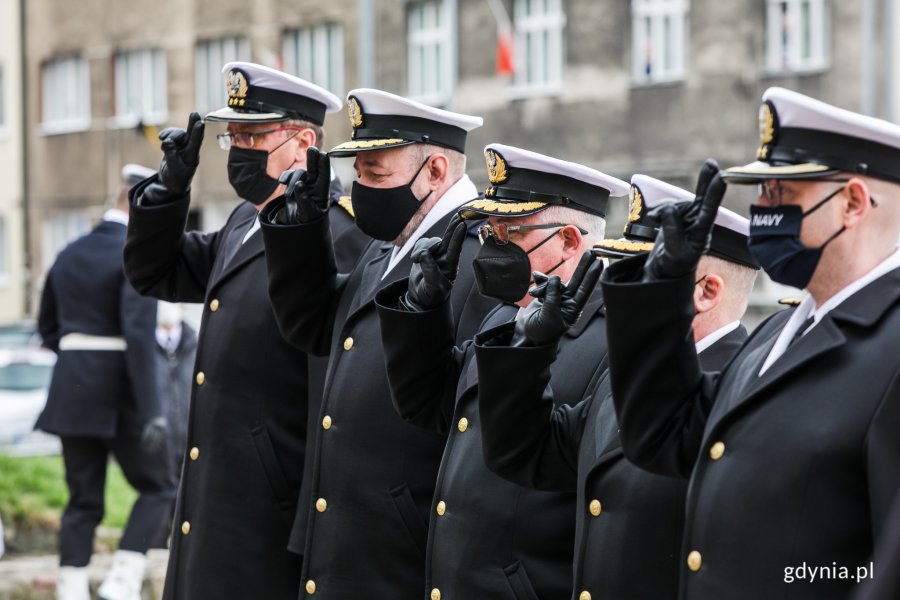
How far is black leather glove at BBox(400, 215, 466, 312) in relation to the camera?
4.32 meters

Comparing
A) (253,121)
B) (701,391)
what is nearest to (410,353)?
(701,391)

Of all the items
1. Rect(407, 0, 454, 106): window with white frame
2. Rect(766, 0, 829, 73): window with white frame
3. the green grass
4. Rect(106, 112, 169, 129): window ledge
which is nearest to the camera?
the green grass

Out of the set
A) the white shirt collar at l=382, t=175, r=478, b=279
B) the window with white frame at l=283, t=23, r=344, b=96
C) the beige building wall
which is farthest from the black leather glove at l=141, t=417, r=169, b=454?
the beige building wall

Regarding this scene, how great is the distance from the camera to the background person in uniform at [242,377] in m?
5.38

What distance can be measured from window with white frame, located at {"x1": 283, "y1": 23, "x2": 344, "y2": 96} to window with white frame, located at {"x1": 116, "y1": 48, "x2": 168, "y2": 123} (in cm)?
313

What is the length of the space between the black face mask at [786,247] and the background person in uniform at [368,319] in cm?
153

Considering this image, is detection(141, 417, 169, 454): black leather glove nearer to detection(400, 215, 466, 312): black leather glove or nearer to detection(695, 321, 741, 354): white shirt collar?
detection(400, 215, 466, 312): black leather glove

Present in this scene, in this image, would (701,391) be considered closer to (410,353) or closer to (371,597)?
(410,353)

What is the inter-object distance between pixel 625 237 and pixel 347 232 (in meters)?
1.63

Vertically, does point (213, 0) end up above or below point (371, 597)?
above

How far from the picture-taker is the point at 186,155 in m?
5.53

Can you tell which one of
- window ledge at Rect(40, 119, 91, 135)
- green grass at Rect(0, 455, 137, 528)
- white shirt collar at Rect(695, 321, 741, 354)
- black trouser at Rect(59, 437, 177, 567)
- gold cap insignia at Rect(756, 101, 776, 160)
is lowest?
green grass at Rect(0, 455, 137, 528)

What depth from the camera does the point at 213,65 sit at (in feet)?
90.6

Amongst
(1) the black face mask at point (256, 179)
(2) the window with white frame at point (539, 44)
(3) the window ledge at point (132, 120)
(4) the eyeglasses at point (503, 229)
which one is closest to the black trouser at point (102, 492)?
(1) the black face mask at point (256, 179)
